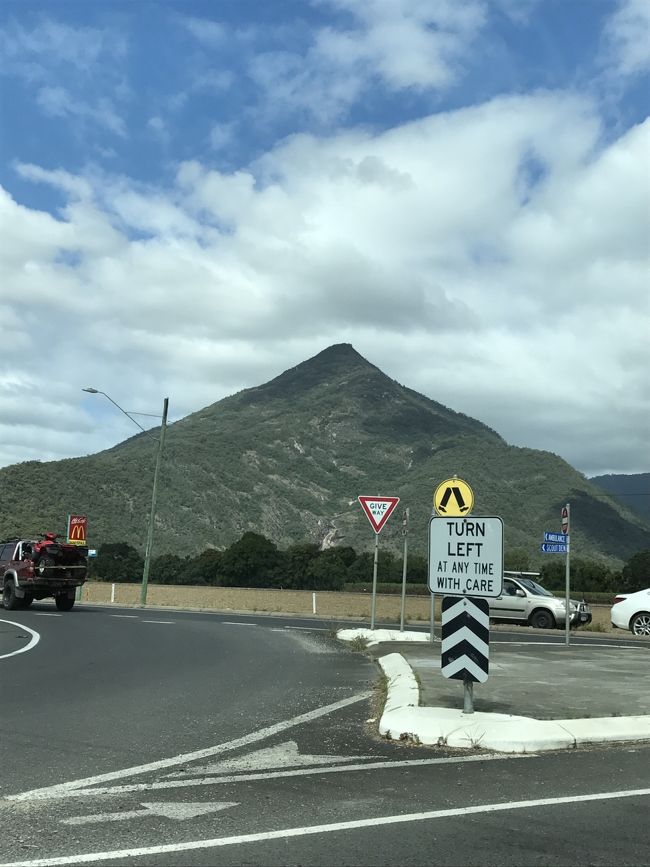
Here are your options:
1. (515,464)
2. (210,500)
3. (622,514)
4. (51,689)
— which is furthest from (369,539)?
(51,689)

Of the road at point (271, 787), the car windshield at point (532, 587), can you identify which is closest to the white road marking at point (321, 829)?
the road at point (271, 787)

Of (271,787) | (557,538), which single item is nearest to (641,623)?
(557,538)

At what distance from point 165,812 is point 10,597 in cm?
2299

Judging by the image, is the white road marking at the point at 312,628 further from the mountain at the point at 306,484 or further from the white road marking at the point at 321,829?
the mountain at the point at 306,484

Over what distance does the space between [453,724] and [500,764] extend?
0.94 meters

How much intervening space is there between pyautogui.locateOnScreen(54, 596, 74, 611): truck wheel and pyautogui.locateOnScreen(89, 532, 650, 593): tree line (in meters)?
41.2

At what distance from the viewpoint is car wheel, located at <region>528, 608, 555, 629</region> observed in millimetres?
26438

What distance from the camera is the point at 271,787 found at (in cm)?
609

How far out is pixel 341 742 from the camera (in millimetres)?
7773

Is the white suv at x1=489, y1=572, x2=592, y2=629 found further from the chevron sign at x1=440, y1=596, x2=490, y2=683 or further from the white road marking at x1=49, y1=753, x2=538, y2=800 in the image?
the white road marking at x1=49, y1=753, x2=538, y2=800

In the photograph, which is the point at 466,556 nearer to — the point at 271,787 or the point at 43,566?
the point at 271,787

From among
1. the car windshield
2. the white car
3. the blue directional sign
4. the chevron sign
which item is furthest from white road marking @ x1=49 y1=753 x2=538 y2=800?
the car windshield

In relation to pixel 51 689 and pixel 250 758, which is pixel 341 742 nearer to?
pixel 250 758

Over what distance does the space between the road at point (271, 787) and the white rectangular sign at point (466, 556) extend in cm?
165
